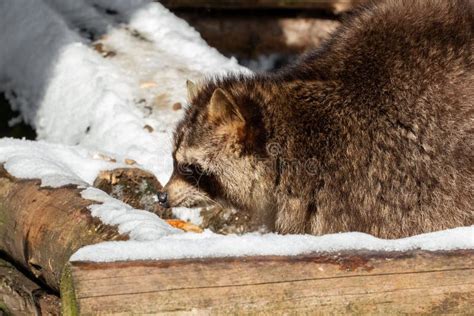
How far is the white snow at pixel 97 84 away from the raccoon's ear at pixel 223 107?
0.51 m

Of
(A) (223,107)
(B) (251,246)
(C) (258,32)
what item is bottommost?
(B) (251,246)

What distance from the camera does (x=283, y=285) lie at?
300 centimetres

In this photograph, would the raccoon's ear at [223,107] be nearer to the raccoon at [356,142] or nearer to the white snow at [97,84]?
the raccoon at [356,142]

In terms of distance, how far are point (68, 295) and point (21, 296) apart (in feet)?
4.46

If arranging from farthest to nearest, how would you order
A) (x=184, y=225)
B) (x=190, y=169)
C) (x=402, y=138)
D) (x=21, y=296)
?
(x=184, y=225) < (x=21, y=296) < (x=190, y=169) < (x=402, y=138)

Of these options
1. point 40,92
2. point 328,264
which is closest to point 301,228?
point 328,264

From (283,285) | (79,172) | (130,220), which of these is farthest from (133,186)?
(283,285)

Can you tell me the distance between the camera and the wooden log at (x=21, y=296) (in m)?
4.05

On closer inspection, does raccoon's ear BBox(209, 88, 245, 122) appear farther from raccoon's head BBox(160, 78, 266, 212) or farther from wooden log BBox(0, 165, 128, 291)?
wooden log BBox(0, 165, 128, 291)

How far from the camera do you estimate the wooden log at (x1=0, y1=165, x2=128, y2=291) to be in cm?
362

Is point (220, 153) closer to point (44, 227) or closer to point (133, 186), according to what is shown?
point (44, 227)

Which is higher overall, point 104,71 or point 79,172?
point 104,71

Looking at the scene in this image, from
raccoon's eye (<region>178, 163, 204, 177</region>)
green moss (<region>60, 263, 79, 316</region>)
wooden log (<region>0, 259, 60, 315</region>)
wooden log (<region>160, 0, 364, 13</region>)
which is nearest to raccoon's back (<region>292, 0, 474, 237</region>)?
raccoon's eye (<region>178, 163, 204, 177</region>)

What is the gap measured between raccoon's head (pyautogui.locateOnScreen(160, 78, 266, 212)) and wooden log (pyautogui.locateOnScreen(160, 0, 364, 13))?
3975 millimetres
